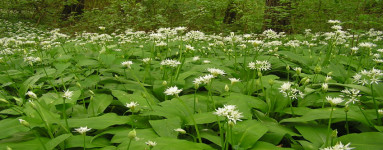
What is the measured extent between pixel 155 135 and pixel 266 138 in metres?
0.72

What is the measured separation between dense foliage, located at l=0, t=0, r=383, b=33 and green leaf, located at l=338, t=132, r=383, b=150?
15.1ft

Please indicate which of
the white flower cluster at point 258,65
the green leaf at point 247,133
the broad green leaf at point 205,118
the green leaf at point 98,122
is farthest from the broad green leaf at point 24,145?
the white flower cluster at point 258,65

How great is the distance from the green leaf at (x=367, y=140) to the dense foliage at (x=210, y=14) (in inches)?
181

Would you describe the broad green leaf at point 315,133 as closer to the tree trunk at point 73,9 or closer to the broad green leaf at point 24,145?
the broad green leaf at point 24,145

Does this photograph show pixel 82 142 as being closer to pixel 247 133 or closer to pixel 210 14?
pixel 247 133

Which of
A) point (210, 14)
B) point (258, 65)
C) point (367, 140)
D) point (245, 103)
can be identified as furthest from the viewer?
point (210, 14)

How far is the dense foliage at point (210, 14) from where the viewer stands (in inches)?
257

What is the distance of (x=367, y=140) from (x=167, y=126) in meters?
1.17

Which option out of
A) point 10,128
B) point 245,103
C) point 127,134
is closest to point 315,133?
point 245,103

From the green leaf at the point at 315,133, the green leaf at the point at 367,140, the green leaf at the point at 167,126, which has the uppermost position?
the green leaf at the point at 367,140

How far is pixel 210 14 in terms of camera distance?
9.95 m

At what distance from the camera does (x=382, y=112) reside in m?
1.50

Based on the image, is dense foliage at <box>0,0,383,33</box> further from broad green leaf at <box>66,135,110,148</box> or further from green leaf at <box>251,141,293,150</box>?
broad green leaf at <box>66,135,110,148</box>

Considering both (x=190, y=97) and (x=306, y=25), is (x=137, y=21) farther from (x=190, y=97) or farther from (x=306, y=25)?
(x=190, y=97)
